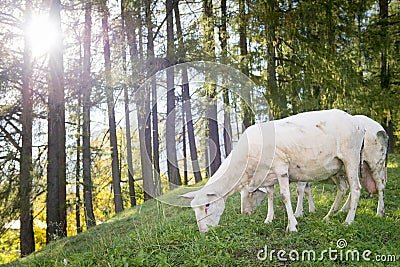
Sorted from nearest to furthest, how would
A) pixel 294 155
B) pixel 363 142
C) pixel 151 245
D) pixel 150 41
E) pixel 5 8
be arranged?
pixel 151 245 → pixel 294 155 → pixel 363 142 → pixel 5 8 → pixel 150 41

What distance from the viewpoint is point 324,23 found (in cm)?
1315

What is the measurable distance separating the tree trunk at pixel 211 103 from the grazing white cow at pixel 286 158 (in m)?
0.95

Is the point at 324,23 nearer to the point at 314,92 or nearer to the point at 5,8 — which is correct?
the point at 314,92

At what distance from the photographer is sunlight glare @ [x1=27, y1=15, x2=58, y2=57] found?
12969mm

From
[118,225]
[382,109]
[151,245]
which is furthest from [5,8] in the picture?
[382,109]

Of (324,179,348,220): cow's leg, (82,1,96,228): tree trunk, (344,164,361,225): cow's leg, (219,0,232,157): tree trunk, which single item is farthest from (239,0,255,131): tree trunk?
(82,1,96,228): tree trunk

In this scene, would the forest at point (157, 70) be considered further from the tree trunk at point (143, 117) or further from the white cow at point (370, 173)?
the white cow at point (370, 173)

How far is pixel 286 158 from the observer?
609 cm

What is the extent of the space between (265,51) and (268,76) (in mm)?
883

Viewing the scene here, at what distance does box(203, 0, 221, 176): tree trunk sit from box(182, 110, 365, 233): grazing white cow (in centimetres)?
95

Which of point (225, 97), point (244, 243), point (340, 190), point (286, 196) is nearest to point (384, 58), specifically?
point (225, 97)

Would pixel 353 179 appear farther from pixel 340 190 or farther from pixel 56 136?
pixel 56 136

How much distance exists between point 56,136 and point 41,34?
421cm

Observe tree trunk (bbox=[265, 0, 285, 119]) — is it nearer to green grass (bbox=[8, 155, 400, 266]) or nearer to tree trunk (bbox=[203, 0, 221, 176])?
tree trunk (bbox=[203, 0, 221, 176])
